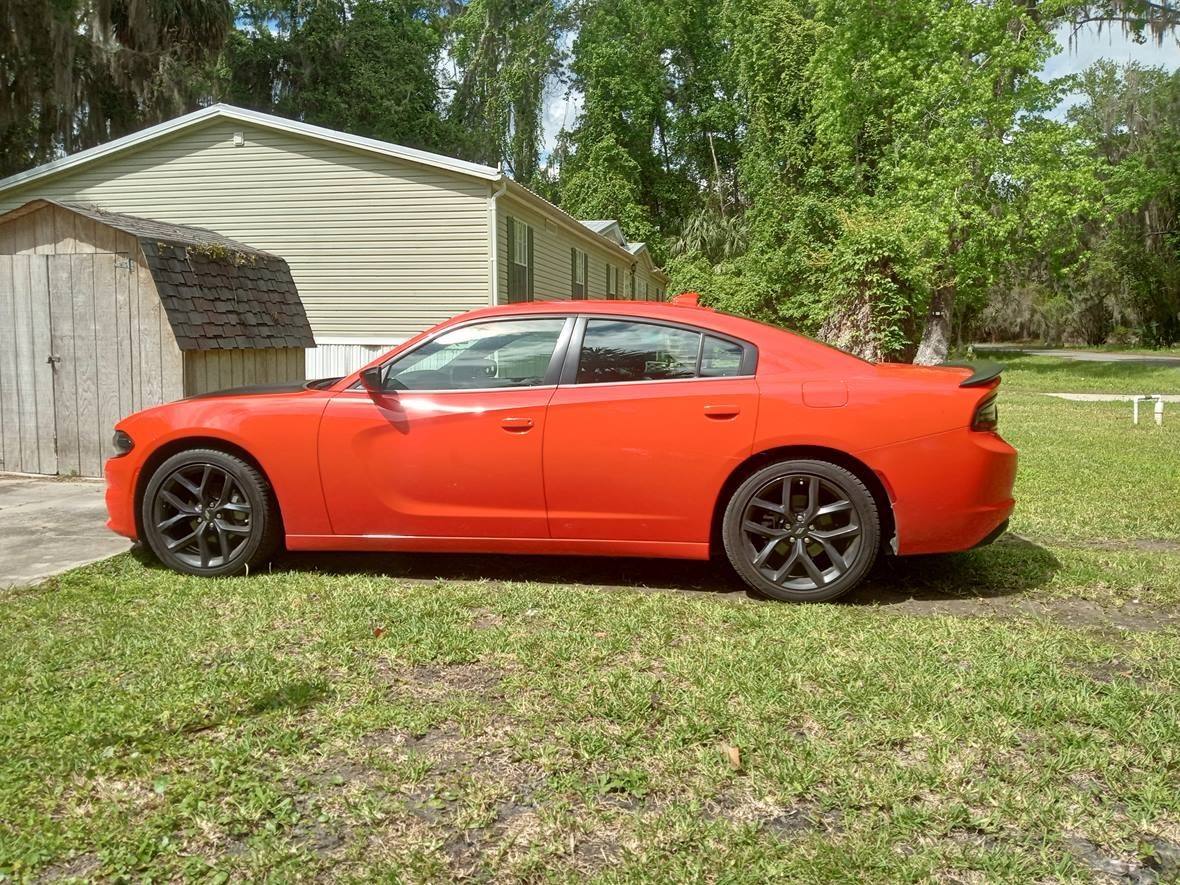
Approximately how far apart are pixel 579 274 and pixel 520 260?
17.5 feet

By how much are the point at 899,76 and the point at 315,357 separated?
59.5 feet

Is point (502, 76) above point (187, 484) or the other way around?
above

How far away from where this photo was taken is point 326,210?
15969mm

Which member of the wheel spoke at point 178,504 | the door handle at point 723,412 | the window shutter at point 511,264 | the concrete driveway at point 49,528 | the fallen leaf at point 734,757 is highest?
the window shutter at point 511,264

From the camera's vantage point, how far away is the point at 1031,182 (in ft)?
80.1

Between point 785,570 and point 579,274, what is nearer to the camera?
point 785,570

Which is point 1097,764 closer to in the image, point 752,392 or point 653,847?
point 653,847

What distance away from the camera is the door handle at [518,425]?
444 cm

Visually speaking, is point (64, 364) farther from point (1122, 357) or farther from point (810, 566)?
point (1122, 357)

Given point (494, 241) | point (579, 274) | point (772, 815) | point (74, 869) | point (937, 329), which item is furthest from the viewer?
point (937, 329)

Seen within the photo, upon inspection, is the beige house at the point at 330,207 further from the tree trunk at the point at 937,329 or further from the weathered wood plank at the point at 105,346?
the tree trunk at the point at 937,329

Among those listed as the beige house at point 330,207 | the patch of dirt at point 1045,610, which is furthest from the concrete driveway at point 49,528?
the beige house at point 330,207

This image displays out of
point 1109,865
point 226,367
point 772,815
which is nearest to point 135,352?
point 226,367

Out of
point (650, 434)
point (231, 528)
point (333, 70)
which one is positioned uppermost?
point (333, 70)
